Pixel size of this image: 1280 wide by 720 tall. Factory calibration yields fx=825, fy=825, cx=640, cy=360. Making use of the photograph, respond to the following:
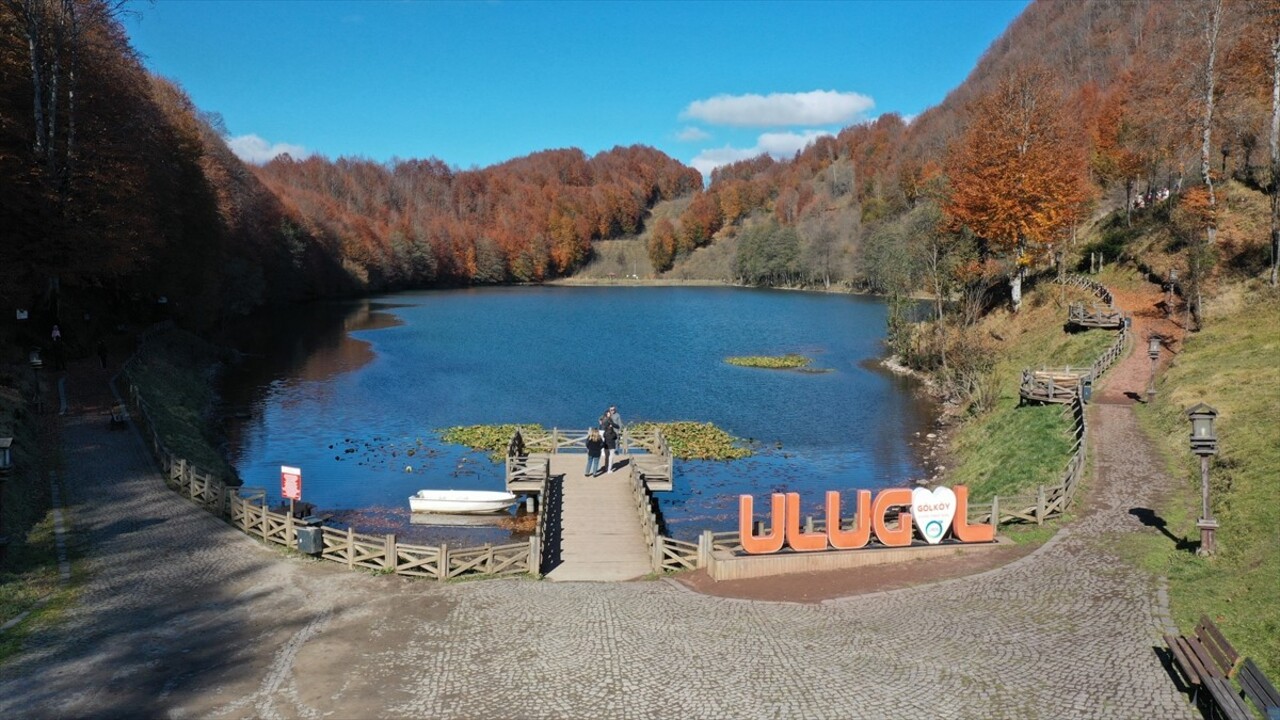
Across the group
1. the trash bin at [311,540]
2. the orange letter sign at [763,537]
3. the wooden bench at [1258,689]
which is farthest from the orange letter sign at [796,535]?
the trash bin at [311,540]

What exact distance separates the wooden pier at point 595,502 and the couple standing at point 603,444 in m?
0.43

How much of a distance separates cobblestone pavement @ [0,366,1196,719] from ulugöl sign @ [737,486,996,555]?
76.7 inches

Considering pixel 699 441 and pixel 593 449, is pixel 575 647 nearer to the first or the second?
pixel 593 449

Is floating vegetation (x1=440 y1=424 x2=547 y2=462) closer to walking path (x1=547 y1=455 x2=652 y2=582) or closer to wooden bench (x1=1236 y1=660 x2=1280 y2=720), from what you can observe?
walking path (x1=547 y1=455 x2=652 y2=582)

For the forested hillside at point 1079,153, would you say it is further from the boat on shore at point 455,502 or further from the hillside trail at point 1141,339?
the boat on shore at point 455,502

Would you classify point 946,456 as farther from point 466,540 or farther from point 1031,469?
point 466,540

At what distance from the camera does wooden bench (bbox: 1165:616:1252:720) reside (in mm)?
11914

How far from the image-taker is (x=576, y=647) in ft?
53.7

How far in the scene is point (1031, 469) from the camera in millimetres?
29609

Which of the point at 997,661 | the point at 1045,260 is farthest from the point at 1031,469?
the point at 1045,260

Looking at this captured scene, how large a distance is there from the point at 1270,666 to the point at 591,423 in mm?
34161

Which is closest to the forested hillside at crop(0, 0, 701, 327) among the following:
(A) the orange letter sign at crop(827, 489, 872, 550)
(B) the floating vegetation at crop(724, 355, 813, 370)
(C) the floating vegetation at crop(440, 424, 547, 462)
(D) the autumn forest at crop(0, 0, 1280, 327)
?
(D) the autumn forest at crop(0, 0, 1280, 327)

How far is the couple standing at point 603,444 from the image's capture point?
3017 centimetres

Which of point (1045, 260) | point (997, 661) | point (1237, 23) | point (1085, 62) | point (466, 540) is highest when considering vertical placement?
point (1085, 62)
